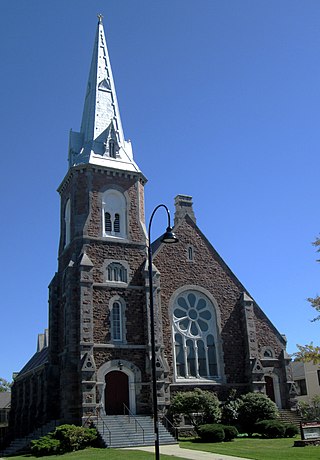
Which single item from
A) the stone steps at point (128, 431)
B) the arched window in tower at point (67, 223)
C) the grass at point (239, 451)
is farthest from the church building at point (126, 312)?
the grass at point (239, 451)

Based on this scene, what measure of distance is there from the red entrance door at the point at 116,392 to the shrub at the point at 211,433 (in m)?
5.52

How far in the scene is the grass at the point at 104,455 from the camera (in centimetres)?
2150

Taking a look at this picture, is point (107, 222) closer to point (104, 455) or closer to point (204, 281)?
point (204, 281)

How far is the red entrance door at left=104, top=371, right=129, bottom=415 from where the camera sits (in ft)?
101

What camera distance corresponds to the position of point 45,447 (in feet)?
82.1

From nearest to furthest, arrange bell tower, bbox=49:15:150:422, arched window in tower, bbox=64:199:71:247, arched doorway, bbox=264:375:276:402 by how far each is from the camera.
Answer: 1. bell tower, bbox=49:15:150:422
2. arched doorway, bbox=264:375:276:402
3. arched window in tower, bbox=64:199:71:247

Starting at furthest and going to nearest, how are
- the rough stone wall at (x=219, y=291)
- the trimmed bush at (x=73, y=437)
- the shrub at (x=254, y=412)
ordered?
the rough stone wall at (x=219, y=291) → the shrub at (x=254, y=412) → the trimmed bush at (x=73, y=437)

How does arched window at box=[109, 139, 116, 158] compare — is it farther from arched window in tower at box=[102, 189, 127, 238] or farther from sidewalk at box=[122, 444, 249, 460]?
sidewalk at box=[122, 444, 249, 460]

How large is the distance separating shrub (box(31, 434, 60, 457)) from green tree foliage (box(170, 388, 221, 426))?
7933mm

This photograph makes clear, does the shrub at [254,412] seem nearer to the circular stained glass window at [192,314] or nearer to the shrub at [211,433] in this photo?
the shrub at [211,433]

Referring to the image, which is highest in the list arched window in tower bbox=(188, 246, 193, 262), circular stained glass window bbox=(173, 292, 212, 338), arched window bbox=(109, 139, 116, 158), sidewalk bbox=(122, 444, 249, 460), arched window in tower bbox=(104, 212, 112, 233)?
arched window bbox=(109, 139, 116, 158)

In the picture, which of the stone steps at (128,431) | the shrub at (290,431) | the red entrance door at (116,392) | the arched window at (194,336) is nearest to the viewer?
the stone steps at (128,431)

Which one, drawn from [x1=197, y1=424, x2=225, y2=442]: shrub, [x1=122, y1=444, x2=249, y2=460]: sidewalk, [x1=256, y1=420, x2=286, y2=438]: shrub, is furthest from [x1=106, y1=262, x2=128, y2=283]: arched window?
[x1=256, y1=420, x2=286, y2=438]: shrub

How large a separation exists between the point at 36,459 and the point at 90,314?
31.2ft
